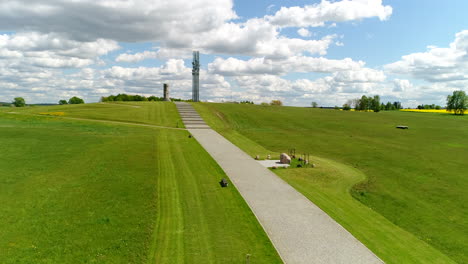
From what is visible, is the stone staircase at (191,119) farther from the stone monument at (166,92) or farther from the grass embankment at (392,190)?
the stone monument at (166,92)

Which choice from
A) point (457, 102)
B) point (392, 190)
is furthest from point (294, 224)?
point (457, 102)

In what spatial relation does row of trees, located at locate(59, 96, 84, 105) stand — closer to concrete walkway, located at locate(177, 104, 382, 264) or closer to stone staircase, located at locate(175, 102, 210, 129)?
stone staircase, located at locate(175, 102, 210, 129)

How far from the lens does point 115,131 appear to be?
43500 millimetres

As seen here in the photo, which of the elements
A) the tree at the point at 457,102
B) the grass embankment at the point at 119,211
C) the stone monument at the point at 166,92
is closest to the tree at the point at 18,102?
the stone monument at the point at 166,92

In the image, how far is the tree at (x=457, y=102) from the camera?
114500 mm

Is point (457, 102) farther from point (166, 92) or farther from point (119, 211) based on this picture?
point (119, 211)

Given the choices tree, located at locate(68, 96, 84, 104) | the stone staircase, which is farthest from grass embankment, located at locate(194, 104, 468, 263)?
tree, located at locate(68, 96, 84, 104)

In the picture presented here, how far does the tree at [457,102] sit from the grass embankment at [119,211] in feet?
440

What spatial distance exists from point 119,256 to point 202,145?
83.0ft

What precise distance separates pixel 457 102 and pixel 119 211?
147 m

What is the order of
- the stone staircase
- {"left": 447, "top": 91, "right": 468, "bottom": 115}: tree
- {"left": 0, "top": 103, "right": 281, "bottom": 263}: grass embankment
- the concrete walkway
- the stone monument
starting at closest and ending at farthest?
{"left": 0, "top": 103, "right": 281, "bottom": 263}: grass embankment
the concrete walkway
the stone staircase
the stone monument
{"left": 447, "top": 91, "right": 468, "bottom": 115}: tree

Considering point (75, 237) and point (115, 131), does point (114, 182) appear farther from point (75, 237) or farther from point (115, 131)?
point (115, 131)

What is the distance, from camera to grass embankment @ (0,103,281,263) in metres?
11.5

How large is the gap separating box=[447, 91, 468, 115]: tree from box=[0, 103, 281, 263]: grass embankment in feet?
440
